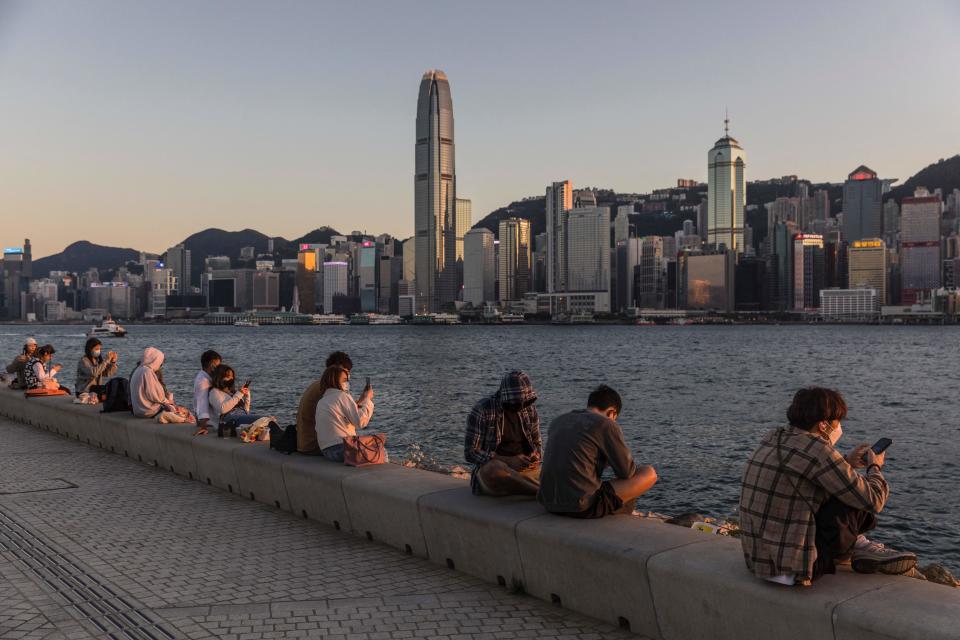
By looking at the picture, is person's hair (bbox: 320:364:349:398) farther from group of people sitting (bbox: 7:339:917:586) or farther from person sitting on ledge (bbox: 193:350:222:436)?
person sitting on ledge (bbox: 193:350:222:436)

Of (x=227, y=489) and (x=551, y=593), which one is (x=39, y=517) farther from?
(x=551, y=593)

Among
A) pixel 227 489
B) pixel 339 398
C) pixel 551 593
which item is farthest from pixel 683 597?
pixel 227 489

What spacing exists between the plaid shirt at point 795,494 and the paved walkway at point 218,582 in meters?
1.42

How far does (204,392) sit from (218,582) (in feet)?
18.3

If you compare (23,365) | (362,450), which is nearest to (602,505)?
(362,450)

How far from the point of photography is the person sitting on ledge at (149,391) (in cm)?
Answer: 1334

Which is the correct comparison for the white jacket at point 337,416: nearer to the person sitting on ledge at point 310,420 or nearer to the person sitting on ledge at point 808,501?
the person sitting on ledge at point 310,420

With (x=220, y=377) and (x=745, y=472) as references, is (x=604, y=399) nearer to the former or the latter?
(x=745, y=472)

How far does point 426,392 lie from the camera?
49719 millimetres

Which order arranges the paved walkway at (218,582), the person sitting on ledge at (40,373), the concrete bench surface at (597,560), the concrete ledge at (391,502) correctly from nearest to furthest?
the concrete bench surface at (597,560) < the paved walkway at (218,582) < the concrete ledge at (391,502) < the person sitting on ledge at (40,373)

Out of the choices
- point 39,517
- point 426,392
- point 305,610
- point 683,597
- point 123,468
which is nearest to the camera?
point 683,597

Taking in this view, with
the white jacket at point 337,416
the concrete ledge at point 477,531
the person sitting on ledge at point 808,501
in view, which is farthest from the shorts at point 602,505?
the white jacket at point 337,416

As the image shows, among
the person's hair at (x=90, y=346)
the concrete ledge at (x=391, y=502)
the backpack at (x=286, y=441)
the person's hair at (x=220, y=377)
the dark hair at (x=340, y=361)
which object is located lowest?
the concrete ledge at (x=391, y=502)

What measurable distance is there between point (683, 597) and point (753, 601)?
54cm
